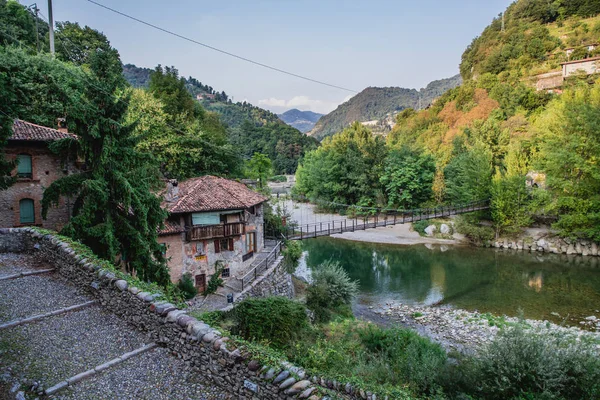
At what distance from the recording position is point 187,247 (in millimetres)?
14281

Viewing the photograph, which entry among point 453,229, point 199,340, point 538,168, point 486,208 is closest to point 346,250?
point 453,229

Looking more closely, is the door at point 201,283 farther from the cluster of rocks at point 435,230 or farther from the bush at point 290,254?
the cluster of rocks at point 435,230

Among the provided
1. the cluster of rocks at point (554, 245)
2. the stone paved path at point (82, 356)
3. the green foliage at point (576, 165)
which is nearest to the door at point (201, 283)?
the stone paved path at point (82, 356)

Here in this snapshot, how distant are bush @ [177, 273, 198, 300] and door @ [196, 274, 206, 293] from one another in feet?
1.86

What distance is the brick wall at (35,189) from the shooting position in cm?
1183

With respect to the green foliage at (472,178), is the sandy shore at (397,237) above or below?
below

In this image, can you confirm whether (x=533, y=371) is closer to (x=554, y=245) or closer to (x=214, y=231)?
(x=214, y=231)

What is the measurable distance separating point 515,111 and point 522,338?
38.4 m

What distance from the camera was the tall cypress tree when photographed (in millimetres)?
9062

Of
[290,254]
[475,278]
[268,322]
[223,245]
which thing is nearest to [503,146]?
[475,278]

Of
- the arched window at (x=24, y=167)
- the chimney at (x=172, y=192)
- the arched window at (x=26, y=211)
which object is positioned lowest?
the arched window at (x=26, y=211)

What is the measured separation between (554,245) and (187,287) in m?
24.1

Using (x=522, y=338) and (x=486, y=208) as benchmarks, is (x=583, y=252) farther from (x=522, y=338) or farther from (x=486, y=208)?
(x=522, y=338)

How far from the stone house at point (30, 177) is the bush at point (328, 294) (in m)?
9.18
